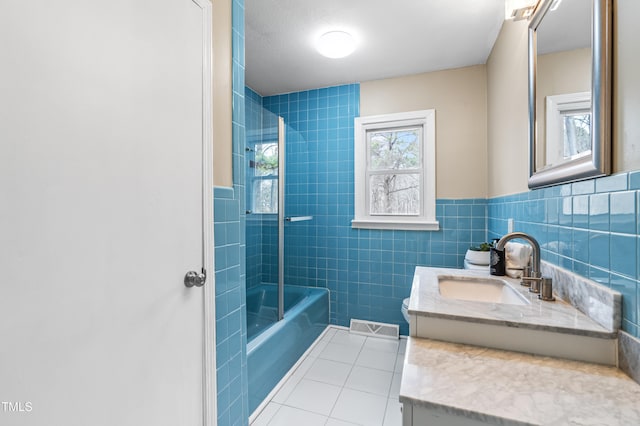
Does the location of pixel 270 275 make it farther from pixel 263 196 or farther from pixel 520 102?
pixel 520 102

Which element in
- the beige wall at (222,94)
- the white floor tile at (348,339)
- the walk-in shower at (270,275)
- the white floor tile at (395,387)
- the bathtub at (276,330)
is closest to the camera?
the beige wall at (222,94)

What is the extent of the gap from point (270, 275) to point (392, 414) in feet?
4.99

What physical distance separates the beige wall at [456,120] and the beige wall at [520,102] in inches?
3.9

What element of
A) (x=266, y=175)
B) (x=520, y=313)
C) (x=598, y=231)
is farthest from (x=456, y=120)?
(x=520, y=313)

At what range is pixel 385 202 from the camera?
2770mm

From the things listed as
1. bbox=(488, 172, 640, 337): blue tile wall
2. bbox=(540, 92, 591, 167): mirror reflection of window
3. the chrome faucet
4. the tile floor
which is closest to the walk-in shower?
the tile floor

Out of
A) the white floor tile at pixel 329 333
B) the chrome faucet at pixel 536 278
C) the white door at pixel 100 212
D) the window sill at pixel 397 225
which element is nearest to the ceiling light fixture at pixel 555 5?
the chrome faucet at pixel 536 278

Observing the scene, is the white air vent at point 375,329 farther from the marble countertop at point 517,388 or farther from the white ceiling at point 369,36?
the white ceiling at point 369,36

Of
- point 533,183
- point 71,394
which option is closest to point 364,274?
point 533,183

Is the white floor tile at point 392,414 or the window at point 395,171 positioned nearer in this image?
the white floor tile at point 392,414

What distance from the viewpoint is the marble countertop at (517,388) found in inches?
22.8

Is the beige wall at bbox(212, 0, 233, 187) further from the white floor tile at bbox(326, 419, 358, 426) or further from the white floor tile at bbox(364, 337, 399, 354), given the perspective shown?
the white floor tile at bbox(364, 337, 399, 354)

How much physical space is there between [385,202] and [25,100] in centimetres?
253

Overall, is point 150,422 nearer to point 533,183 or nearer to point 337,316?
point 533,183
